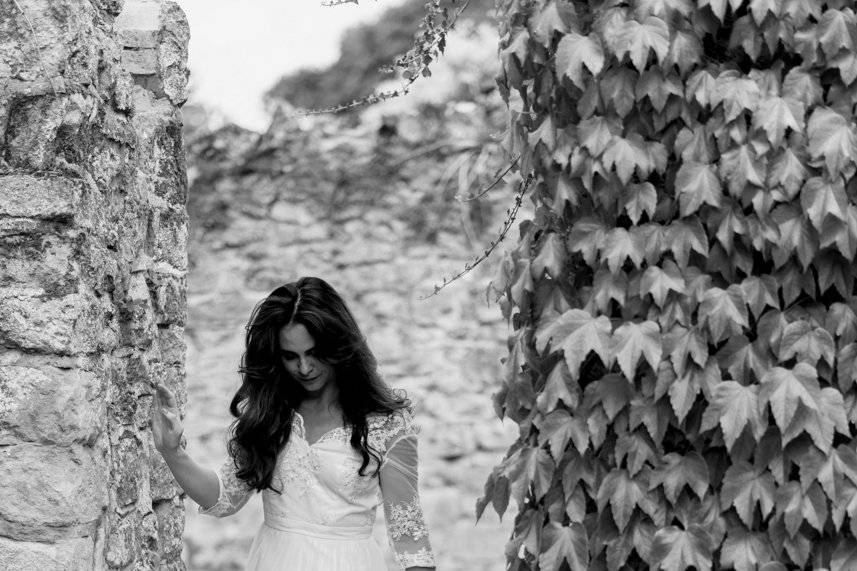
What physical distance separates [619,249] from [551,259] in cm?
15

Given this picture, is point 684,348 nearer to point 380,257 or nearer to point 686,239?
point 686,239

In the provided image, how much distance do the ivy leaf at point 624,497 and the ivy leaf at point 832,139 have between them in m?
Answer: 0.72

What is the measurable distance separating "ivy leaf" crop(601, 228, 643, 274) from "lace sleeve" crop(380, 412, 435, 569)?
1.02m

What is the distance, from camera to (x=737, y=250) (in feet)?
7.89

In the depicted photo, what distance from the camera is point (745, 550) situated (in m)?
2.38

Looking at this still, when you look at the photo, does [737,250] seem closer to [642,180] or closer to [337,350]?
[642,180]

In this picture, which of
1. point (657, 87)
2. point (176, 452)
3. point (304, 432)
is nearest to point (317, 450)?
point (304, 432)

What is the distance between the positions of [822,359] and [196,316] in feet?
15.7

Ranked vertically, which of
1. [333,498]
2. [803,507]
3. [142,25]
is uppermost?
[142,25]

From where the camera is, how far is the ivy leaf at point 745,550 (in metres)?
2.38

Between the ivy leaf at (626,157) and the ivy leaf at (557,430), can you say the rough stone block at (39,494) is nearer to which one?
the ivy leaf at (557,430)

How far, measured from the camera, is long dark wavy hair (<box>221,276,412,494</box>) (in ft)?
10.5

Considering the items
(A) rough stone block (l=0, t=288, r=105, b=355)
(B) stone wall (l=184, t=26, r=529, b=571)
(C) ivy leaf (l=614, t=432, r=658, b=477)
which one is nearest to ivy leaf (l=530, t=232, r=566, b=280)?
(C) ivy leaf (l=614, t=432, r=658, b=477)

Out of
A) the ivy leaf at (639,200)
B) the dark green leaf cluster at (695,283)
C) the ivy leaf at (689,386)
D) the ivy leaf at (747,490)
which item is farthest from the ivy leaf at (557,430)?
the ivy leaf at (639,200)
